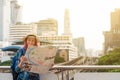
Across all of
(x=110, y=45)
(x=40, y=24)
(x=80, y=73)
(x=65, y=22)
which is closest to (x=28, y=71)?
(x=80, y=73)

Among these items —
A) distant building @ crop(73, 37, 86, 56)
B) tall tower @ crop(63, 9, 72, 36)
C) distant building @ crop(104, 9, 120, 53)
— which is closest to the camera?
distant building @ crop(104, 9, 120, 53)

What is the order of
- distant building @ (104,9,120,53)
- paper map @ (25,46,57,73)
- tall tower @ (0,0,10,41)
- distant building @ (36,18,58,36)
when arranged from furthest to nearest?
1. distant building @ (36,18,58,36)
2. tall tower @ (0,0,10,41)
3. distant building @ (104,9,120,53)
4. paper map @ (25,46,57,73)

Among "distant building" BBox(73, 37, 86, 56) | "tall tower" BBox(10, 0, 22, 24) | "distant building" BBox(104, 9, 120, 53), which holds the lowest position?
"distant building" BBox(73, 37, 86, 56)

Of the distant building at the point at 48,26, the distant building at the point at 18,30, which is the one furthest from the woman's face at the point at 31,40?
the distant building at the point at 48,26

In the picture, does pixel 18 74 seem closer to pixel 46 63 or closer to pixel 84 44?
pixel 46 63

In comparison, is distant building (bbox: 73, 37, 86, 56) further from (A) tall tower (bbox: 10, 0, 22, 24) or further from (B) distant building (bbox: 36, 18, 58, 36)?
(A) tall tower (bbox: 10, 0, 22, 24)

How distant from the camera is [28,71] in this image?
3.39 m

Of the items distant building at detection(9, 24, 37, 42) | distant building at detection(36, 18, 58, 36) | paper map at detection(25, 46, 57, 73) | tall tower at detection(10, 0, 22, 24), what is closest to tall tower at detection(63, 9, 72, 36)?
distant building at detection(36, 18, 58, 36)

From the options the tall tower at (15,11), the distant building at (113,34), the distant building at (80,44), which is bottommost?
the distant building at (80,44)

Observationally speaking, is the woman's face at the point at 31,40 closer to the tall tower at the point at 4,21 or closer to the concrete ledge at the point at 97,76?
the concrete ledge at the point at 97,76

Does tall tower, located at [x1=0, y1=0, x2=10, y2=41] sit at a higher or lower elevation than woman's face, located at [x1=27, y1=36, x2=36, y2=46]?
higher

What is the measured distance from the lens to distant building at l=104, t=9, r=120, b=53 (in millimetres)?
97000

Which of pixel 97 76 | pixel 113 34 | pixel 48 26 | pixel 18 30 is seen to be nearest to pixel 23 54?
pixel 97 76

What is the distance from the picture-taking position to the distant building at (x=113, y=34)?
318 ft
